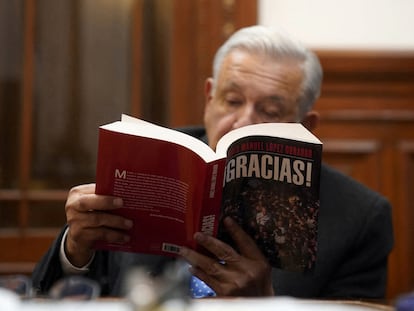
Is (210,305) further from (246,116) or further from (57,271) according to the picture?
(246,116)

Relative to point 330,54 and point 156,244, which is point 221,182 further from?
point 330,54

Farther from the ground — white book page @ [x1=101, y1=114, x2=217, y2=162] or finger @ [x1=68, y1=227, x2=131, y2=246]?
white book page @ [x1=101, y1=114, x2=217, y2=162]

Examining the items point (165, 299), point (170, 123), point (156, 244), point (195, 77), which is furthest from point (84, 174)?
point (165, 299)

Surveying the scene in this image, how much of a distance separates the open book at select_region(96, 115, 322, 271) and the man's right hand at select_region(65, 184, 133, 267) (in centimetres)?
2

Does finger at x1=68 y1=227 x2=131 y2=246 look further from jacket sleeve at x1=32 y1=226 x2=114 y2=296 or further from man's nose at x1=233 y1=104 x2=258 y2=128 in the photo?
man's nose at x1=233 y1=104 x2=258 y2=128

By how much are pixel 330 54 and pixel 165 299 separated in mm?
1379

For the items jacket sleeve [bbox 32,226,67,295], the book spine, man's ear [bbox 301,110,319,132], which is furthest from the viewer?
man's ear [bbox 301,110,319,132]

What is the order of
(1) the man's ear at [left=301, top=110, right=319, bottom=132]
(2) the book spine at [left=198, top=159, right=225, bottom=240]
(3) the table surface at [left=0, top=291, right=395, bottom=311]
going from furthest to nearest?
(1) the man's ear at [left=301, top=110, right=319, bottom=132], (2) the book spine at [left=198, top=159, right=225, bottom=240], (3) the table surface at [left=0, top=291, right=395, bottom=311]

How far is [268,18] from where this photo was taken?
1.87 meters

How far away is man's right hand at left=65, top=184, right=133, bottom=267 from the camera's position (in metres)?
1.04

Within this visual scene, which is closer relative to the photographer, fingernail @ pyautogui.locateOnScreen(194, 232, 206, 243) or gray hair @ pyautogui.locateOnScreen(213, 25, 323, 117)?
fingernail @ pyautogui.locateOnScreen(194, 232, 206, 243)

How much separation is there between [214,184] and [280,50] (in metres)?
0.53

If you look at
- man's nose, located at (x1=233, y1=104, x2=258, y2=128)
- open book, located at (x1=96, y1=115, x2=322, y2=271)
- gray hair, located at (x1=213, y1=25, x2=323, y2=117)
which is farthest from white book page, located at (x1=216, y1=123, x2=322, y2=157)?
gray hair, located at (x1=213, y1=25, x2=323, y2=117)

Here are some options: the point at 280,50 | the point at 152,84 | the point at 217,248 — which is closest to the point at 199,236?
the point at 217,248
